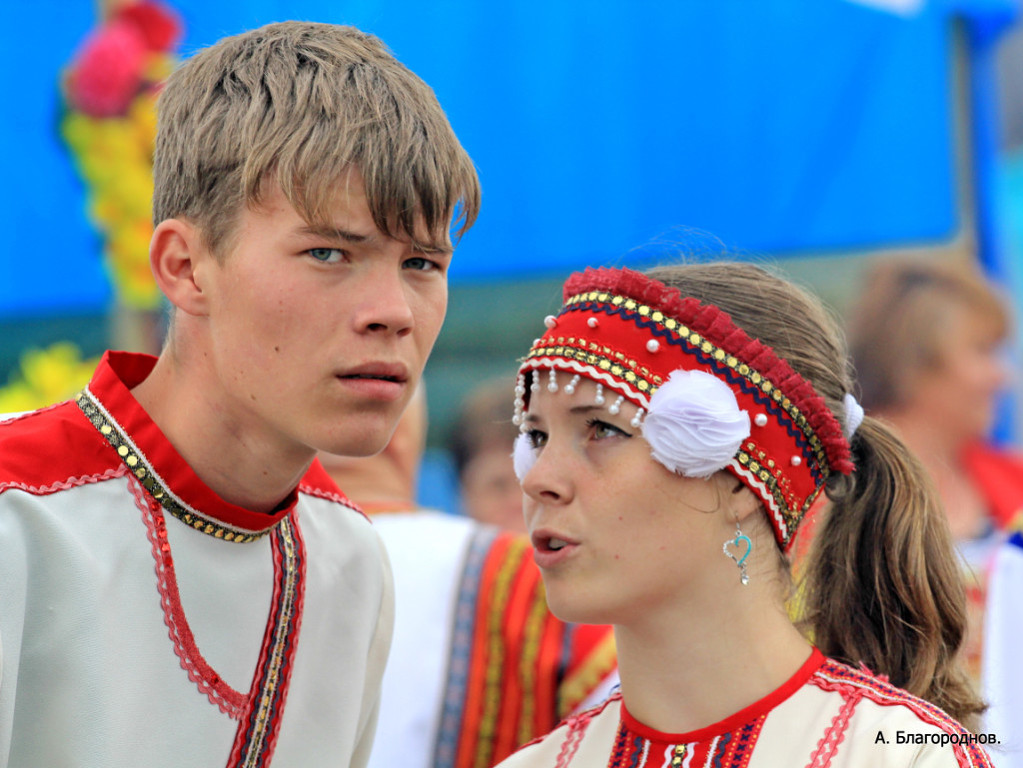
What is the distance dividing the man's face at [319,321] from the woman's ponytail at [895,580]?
0.88m

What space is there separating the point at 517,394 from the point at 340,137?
0.58 meters

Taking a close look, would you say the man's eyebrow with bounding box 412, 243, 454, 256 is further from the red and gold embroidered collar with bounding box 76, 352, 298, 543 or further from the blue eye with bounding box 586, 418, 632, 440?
the red and gold embroidered collar with bounding box 76, 352, 298, 543

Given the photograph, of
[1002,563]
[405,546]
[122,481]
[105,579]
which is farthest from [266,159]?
[1002,563]

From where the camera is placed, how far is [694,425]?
1.84m

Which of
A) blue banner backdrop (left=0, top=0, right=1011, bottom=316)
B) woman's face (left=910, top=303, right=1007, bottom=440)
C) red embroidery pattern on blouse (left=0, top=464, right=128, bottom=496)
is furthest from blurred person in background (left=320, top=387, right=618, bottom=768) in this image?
blue banner backdrop (left=0, top=0, right=1011, bottom=316)

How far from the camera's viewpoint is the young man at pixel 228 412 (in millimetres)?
1706

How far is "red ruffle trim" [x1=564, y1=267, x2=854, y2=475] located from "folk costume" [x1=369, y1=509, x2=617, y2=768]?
1.31 m

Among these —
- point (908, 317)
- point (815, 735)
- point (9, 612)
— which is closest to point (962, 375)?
point (908, 317)

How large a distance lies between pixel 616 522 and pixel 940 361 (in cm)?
279

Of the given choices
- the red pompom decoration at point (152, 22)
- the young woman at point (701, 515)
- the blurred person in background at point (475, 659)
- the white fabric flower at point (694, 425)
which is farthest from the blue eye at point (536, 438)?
the red pompom decoration at point (152, 22)

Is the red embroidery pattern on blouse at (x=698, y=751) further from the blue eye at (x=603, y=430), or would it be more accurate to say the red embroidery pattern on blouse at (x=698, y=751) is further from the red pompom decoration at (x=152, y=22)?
the red pompom decoration at (x=152, y=22)

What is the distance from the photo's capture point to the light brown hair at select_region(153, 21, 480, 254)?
1734mm

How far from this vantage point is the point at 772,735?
1.84 meters

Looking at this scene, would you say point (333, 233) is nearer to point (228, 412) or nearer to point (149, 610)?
point (228, 412)
